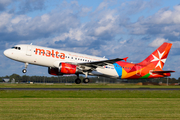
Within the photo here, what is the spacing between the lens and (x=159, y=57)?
52.3 meters

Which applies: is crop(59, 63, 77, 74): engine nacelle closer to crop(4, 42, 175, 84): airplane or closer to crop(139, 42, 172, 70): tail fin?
crop(4, 42, 175, 84): airplane

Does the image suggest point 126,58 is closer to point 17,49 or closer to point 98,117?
point 17,49

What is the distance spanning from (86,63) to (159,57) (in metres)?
18.2

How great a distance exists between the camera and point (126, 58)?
128ft

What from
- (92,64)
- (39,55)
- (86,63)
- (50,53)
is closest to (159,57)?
Answer: (92,64)

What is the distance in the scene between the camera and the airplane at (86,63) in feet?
133

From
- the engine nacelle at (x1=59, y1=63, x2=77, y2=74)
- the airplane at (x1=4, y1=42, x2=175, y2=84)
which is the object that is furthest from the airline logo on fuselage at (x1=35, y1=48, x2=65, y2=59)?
the engine nacelle at (x1=59, y1=63, x2=77, y2=74)

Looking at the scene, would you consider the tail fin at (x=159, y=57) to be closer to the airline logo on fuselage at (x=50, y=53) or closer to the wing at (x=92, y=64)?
the wing at (x=92, y=64)

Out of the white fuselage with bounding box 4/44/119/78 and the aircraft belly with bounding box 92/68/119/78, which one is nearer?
the white fuselage with bounding box 4/44/119/78

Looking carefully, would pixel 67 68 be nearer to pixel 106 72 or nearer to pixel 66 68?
pixel 66 68

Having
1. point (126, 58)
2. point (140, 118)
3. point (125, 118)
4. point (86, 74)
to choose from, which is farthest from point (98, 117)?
point (86, 74)

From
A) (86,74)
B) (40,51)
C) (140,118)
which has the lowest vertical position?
(140,118)

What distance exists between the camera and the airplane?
4044cm

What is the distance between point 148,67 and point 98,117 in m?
40.1
